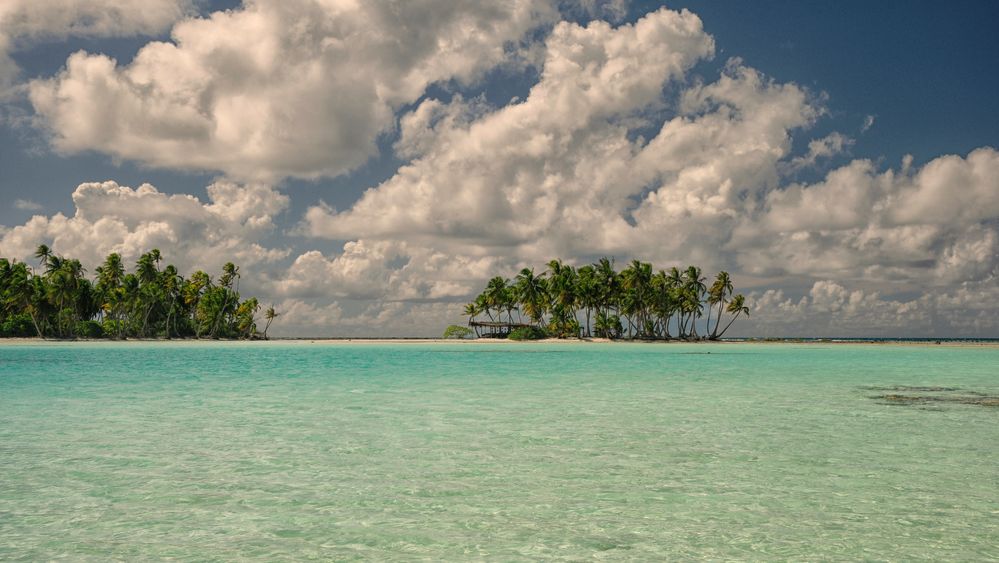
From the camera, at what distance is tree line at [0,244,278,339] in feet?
287

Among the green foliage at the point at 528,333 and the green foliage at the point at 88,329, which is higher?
the green foliage at the point at 88,329

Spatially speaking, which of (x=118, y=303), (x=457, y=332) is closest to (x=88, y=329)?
(x=118, y=303)

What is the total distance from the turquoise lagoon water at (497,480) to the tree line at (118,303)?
274 feet

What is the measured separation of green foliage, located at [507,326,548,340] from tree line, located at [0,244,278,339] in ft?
154

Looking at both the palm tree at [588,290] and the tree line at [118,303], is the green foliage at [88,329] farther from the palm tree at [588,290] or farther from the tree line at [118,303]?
the palm tree at [588,290]

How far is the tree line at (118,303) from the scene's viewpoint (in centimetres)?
8738

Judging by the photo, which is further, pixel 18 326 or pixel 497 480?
pixel 18 326

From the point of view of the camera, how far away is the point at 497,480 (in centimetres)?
869

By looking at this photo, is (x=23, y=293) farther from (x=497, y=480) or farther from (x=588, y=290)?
(x=497, y=480)

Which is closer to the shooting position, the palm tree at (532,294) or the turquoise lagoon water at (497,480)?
the turquoise lagoon water at (497,480)

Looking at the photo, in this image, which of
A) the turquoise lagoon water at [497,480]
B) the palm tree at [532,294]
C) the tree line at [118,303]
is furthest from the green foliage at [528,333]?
the turquoise lagoon water at [497,480]

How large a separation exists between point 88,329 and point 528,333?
63.0m

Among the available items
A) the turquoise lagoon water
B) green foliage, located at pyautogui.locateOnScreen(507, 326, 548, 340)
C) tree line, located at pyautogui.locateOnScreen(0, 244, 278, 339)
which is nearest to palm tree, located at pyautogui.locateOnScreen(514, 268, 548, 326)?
green foliage, located at pyautogui.locateOnScreen(507, 326, 548, 340)

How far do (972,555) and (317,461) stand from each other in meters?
7.83
